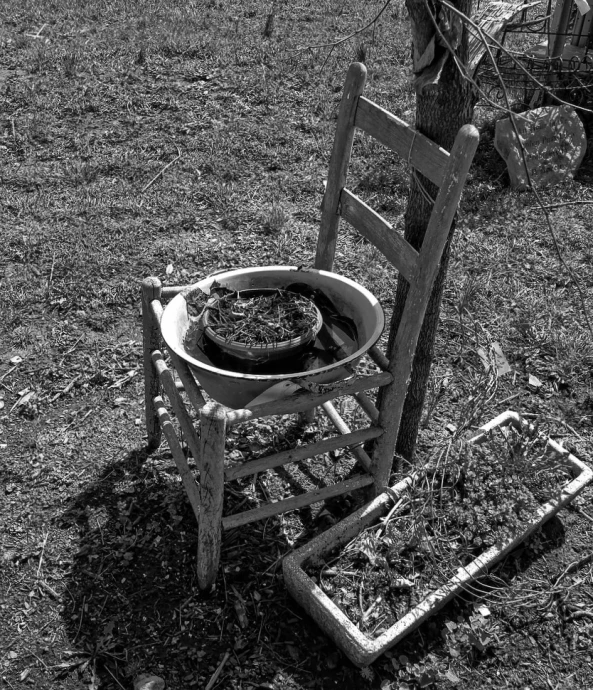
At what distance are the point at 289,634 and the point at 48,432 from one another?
1386 mm

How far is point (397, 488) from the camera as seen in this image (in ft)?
8.43

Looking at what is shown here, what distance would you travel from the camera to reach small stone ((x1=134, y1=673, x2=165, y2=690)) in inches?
85.4

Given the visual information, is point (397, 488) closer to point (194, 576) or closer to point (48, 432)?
point (194, 576)

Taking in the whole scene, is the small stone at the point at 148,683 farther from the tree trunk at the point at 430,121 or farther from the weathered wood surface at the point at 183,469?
the tree trunk at the point at 430,121

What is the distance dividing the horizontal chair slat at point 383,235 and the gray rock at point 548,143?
284cm

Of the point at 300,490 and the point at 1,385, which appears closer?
the point at 300,490

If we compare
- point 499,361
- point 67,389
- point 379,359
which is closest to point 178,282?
point 67,389

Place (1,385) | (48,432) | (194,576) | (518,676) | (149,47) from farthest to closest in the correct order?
(149,47) < (1,385) < (48,432) < (194,576) < (518,676)

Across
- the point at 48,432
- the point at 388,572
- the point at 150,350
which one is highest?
the point at 150,350

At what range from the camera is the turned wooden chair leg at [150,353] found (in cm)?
256

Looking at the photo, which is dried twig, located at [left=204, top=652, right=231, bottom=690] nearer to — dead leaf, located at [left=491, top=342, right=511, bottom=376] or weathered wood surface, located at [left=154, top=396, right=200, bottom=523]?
weathered wood surface, located at [left=154, top=396, right=200, bottom=523]

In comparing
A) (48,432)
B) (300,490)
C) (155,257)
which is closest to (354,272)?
(155,257)

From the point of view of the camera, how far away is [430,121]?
218 cm

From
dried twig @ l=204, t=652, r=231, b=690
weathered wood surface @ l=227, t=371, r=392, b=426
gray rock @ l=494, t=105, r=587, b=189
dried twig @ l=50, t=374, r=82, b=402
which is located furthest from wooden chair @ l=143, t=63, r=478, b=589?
gray rock @ l=494, t=105, r=587, b=189
